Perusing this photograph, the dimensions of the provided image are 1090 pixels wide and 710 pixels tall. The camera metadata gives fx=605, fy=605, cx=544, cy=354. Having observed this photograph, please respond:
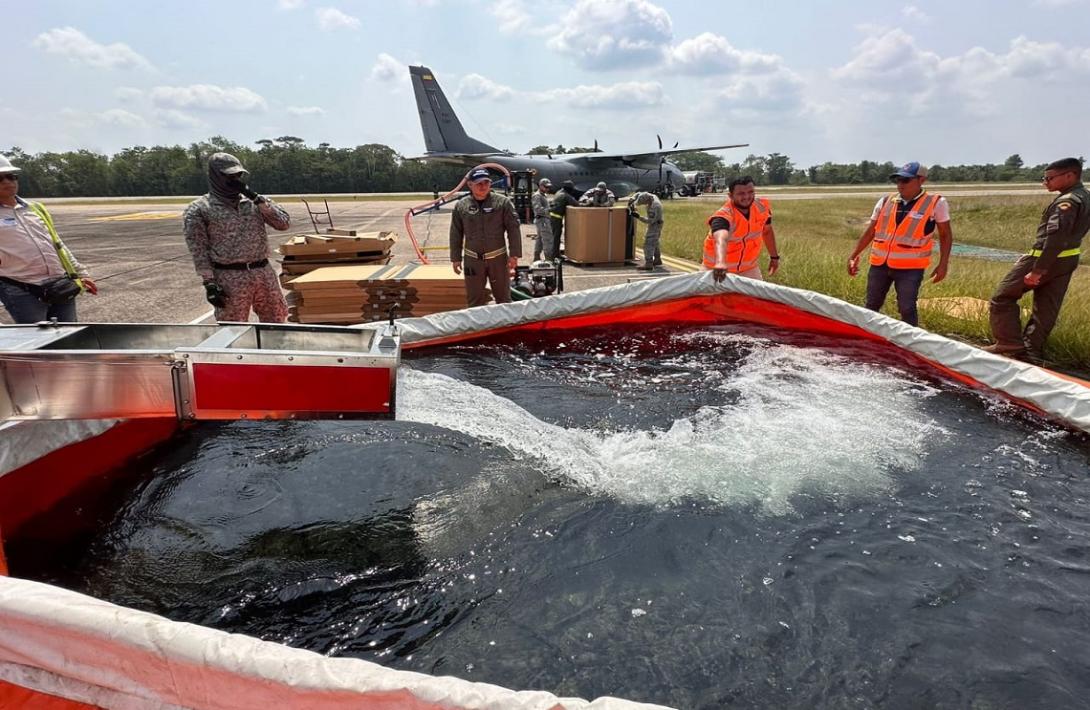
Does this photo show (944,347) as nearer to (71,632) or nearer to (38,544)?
(71,632)

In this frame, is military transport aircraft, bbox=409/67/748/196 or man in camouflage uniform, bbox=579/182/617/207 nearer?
man in camouflage uniform, bbox=579/182/617/207

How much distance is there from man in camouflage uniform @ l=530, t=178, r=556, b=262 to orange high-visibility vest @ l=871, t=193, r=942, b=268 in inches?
231

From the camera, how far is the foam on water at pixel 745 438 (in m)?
2.84

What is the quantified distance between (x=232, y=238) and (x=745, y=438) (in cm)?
349

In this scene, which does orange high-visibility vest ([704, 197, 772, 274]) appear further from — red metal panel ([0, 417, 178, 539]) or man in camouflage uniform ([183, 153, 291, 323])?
red metal panel ([0, 417, 178, 539])

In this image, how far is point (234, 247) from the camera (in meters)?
4.07

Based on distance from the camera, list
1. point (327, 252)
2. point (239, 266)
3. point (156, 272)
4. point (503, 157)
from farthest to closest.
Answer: point (503, 157) → point (156, 272) → point (327, 252) → point (239, 266)

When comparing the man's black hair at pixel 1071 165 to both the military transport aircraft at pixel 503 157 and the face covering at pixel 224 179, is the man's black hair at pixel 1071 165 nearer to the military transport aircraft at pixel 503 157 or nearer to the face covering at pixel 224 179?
the face covering at pixel 224 179

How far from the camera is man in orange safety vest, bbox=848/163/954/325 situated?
4.72 meters

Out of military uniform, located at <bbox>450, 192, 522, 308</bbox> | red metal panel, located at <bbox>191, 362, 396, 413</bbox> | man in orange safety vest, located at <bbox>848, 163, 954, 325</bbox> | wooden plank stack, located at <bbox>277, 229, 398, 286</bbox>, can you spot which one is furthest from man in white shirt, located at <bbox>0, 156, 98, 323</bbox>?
man in orange safety vest, located at <bbox>848, 163, 954, 325</bbox>

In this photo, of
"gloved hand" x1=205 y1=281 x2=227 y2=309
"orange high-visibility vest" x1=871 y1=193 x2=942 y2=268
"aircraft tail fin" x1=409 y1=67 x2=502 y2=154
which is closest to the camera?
"gloved hand" x1=205 y1=281 x2=227 y2=309

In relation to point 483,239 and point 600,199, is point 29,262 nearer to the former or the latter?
point 483,239

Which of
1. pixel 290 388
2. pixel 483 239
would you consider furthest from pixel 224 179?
pixel 290 388

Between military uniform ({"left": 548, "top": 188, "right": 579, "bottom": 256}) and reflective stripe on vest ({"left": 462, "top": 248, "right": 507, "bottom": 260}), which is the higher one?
military uniform ({"left": 548, "top": 188, "right": 579, "bottom": 256})
